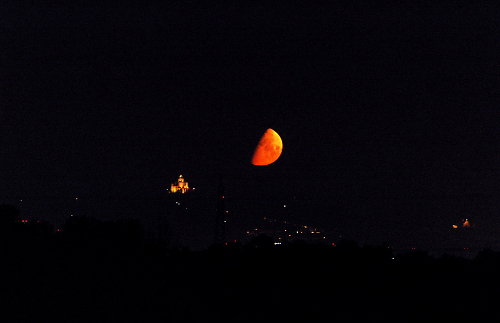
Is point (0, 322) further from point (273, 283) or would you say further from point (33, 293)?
point (273, 283)

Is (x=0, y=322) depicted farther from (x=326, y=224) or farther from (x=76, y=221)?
(x=326, y=224)

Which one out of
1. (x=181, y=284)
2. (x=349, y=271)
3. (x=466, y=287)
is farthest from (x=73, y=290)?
(x=466, y=287)

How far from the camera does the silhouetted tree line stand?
87.7 ft

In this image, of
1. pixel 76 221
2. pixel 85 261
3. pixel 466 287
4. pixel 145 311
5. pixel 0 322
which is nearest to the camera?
pixel 0 322

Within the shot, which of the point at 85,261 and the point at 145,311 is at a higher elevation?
the point at 85,261

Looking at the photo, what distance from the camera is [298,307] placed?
1086 inches

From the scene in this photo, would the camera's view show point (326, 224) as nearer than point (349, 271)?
No

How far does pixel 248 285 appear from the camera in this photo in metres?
32.2

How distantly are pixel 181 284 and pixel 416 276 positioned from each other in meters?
14.1

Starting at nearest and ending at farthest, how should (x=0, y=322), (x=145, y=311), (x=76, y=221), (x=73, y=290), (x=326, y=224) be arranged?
1. (x=0, y=322)
2. (x=145, y=311)
3. (x=73, y=290)
4. (x=76, y=221)
5. (x=326, y=224)

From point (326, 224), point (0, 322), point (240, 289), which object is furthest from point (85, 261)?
point (326, 224)

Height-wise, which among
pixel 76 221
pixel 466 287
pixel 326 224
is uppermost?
pixel 326 224

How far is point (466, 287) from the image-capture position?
98.6ft

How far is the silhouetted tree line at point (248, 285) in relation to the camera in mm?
26734
